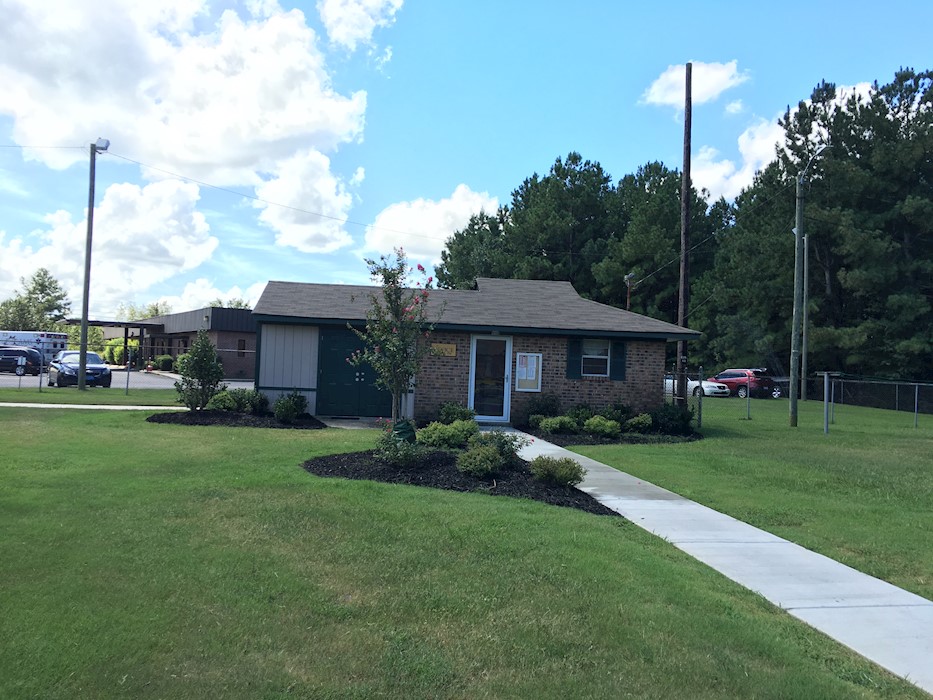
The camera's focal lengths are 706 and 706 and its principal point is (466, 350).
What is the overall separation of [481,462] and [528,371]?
28.1 ft

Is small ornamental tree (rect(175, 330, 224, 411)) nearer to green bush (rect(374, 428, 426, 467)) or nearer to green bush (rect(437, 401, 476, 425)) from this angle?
green bush (rect(437, 401, 476, 425))

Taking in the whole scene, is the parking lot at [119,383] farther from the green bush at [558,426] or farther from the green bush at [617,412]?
the green bush at [617,412]

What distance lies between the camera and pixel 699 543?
6.82 m

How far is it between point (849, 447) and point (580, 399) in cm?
605

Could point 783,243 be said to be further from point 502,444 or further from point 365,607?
point 365,607

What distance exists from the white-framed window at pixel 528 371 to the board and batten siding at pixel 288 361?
4985 mm

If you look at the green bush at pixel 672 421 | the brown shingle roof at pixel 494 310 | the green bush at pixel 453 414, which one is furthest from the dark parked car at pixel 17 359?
the green bush at pixel 672 421

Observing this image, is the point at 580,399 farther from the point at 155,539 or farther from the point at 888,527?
the point at 155,539

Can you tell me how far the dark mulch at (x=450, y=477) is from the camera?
8461 millimetres

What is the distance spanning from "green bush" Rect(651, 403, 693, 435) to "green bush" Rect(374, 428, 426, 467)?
8.55 meters

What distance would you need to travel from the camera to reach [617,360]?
17.8 metres

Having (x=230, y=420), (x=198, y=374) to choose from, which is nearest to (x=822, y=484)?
(x=230, y=420)

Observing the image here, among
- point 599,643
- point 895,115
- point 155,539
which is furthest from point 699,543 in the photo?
point 895,115

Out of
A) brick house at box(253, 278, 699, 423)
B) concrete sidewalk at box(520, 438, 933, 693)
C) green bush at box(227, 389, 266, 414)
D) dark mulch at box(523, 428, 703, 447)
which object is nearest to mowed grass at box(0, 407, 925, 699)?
concrete sidewalk at box(520, 438, 933, 693)
